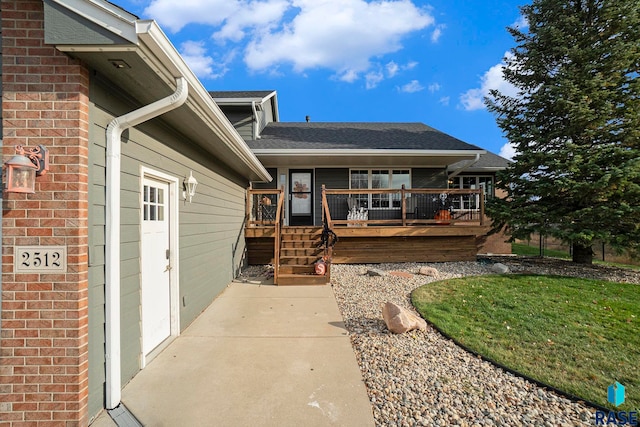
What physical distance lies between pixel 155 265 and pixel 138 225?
2.08 ft

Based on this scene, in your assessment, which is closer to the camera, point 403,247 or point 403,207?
point 403,207

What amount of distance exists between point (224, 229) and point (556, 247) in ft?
59.5

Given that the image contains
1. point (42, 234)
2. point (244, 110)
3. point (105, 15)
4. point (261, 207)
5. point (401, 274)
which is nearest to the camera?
point (105, 15)

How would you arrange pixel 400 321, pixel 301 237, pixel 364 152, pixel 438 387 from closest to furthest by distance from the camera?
pixel 438 387
pixel 400 321
pixel 301 237
pixel 364 152

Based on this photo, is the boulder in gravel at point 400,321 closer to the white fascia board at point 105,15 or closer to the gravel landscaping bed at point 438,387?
the gravel landscaping bed at point 438,387

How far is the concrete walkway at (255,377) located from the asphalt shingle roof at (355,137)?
5940 millimetres

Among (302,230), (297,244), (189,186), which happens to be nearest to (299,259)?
(297,244)

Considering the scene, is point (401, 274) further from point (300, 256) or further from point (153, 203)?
point (153, 203)

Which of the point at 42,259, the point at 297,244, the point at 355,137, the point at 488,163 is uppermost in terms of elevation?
the point at 355,137

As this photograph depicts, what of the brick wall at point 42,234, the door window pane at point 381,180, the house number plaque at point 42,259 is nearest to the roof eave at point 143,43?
the brick wall at point 42,234

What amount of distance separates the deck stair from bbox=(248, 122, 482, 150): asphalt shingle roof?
2851 mm

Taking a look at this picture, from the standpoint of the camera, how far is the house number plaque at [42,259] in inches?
78.5

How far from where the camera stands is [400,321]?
3580 mm

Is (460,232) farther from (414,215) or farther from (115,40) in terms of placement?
(115,40)
